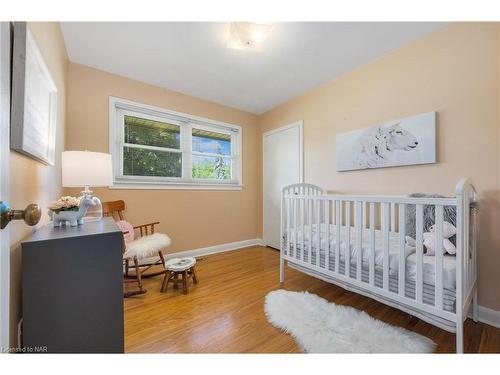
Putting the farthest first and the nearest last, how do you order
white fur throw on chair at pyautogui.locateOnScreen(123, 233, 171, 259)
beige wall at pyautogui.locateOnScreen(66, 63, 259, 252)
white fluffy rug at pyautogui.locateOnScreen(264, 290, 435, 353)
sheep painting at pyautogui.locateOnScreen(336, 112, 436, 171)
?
beige wall at pyautogui.locateOnScreen(66, 63, 259, 252) → white fur throw on chair at pyautogui.locateOnScreen(123, 233, 171, 259) → sheep painting at pyautogui.locateOnScreen(336, 112, 436, 171) → white fluffy rug at pyautogui.locateOnScreen(264, 290, 435, 353)

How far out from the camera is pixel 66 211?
102cm

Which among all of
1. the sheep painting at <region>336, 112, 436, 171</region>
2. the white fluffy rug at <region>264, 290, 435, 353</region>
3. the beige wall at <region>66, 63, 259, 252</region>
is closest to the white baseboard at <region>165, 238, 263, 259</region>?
the beige wall at <region>66, 63, 259, 252</region>

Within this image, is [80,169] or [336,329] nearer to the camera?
[336,329]

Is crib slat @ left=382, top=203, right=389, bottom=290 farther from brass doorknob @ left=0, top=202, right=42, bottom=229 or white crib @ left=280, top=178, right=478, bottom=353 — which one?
brass doorknob @ left=0, top=202, right=42, bottom=229

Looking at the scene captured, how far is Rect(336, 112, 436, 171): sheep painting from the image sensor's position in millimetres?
1654

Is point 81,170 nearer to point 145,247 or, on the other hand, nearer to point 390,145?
point 145,247

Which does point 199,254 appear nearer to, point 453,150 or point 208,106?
point 208,106

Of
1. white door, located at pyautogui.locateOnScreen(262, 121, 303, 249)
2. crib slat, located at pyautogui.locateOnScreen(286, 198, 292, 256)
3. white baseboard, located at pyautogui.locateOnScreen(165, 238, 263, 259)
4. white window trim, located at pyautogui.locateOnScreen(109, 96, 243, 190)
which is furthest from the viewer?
white door, located at pyautogui.locateOnScreen(262, 121, 303, 249)

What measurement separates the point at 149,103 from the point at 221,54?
1.10 metres

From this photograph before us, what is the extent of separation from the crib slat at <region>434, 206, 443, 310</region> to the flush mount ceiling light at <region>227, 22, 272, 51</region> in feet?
5.47

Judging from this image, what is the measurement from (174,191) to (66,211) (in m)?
1.60

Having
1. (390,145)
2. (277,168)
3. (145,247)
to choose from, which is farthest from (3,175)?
(277,168)

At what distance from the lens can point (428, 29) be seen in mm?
1622

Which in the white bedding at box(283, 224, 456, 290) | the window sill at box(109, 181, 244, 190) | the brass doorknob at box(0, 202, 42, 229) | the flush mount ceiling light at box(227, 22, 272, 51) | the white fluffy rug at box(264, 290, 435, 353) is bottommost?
the white fluffy rug at box(264, 290, 435, 353)
